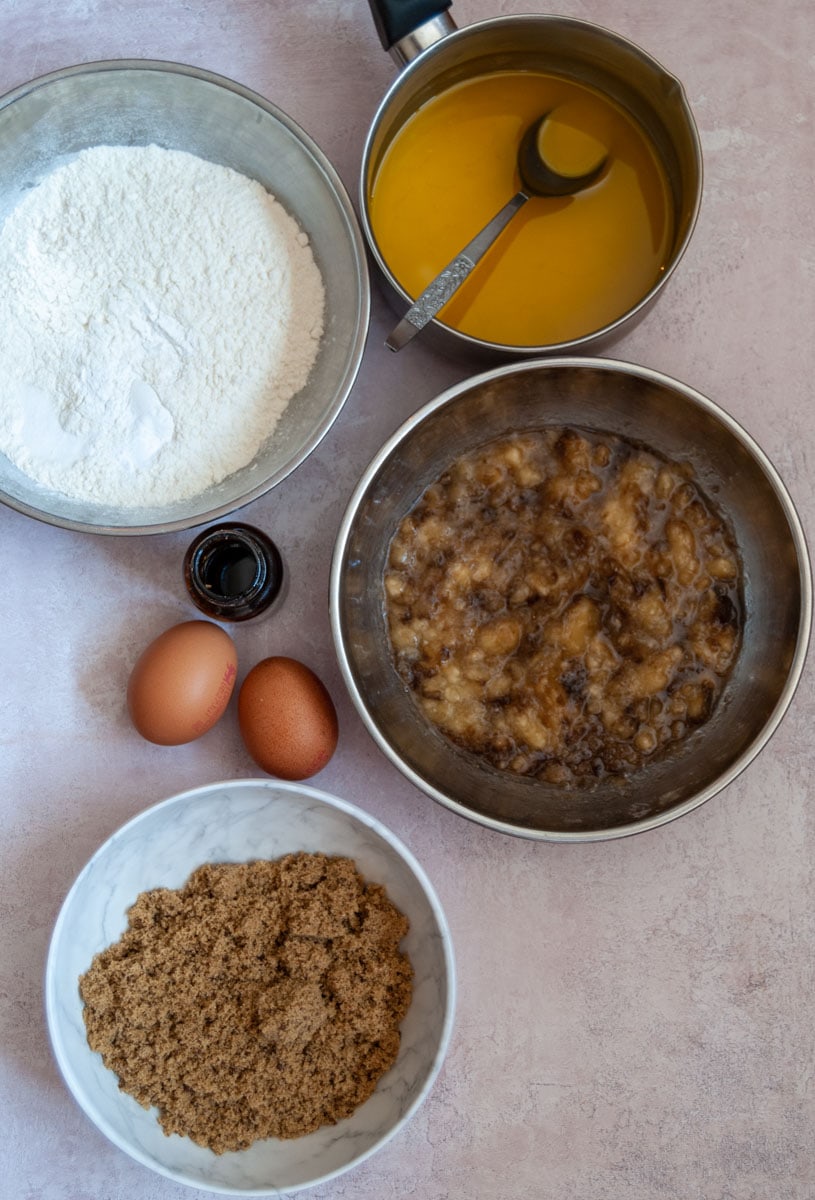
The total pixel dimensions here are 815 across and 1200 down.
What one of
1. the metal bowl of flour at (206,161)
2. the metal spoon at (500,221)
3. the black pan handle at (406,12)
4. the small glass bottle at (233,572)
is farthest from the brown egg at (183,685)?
the black pan handle at (406,12)

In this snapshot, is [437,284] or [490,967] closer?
[437,284]

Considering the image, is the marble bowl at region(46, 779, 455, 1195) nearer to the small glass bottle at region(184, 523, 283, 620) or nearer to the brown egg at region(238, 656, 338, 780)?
the brown egg at region(238, 656, 338, 780)

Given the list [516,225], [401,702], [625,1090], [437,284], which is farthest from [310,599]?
[625,1090]

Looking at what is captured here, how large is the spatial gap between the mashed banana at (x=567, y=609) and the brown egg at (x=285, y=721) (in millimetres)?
122

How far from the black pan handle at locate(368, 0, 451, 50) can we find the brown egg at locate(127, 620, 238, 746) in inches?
28.4

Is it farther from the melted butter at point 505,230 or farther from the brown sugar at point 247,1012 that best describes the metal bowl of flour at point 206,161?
the brown sugar at point 247,1012

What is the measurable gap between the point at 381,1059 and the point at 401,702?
431 millimetres

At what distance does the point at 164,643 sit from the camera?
3.72 ft

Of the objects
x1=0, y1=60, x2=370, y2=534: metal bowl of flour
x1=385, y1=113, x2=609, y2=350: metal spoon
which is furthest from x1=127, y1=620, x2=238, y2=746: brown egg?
x1=385, y1=113, x2=609, y2=350: metal spoon

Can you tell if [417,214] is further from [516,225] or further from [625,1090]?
[625,1090]

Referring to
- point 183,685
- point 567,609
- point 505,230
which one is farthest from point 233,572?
point 505,230

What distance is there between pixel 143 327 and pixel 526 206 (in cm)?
48

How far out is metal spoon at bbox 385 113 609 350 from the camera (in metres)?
1.05

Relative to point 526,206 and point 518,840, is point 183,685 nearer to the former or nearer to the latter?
point 518,840
